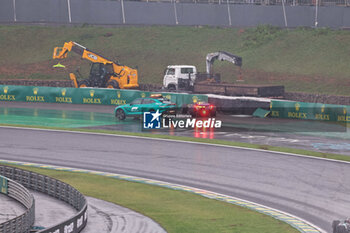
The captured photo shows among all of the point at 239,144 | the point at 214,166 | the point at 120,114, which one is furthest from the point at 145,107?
the point at 214,166

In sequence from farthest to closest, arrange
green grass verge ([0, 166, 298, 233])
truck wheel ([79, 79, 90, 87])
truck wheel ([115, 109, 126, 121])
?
1. truck wheel ([79, 79, 90, 87])
2. truck wheel ([115, 109, 126, 121])
3. green grass verge ([0, 166, 298, 233])

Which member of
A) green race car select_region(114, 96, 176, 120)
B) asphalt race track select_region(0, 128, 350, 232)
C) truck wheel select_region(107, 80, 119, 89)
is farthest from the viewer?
truck wheel select_region(107, 80, 119, 89)

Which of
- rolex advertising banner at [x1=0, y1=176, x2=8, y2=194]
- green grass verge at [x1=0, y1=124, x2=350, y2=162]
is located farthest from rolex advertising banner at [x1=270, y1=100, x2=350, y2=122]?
rolex advertising banner at [x1=0, y1=176, x2=8, y2=194]

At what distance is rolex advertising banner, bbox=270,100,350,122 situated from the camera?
3988 cm

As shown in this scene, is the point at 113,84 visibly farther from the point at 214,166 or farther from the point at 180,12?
the point at 214,166

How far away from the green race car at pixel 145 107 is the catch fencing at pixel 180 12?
96.5ft

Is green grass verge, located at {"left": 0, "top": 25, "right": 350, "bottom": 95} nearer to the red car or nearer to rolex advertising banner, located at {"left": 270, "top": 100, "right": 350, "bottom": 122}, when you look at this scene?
rolex advertising banner, located at {"left": 270, "top": 100, "right": 350, "bottom": 122}

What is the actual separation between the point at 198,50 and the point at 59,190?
46.3m

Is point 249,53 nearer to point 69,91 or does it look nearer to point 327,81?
point 327,81

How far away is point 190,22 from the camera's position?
6981 cm

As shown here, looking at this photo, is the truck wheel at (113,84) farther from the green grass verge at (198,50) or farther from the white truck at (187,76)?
the green grass verge at (198,50)

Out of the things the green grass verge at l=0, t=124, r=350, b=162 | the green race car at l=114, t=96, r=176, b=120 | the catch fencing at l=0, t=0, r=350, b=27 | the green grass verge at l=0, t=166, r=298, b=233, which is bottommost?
the green grass verge at l=0, t=166, r=298, b=233

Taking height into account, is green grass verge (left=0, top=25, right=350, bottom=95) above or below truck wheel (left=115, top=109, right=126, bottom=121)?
above

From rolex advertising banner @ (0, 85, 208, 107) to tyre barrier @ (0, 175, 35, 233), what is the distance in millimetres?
26025
